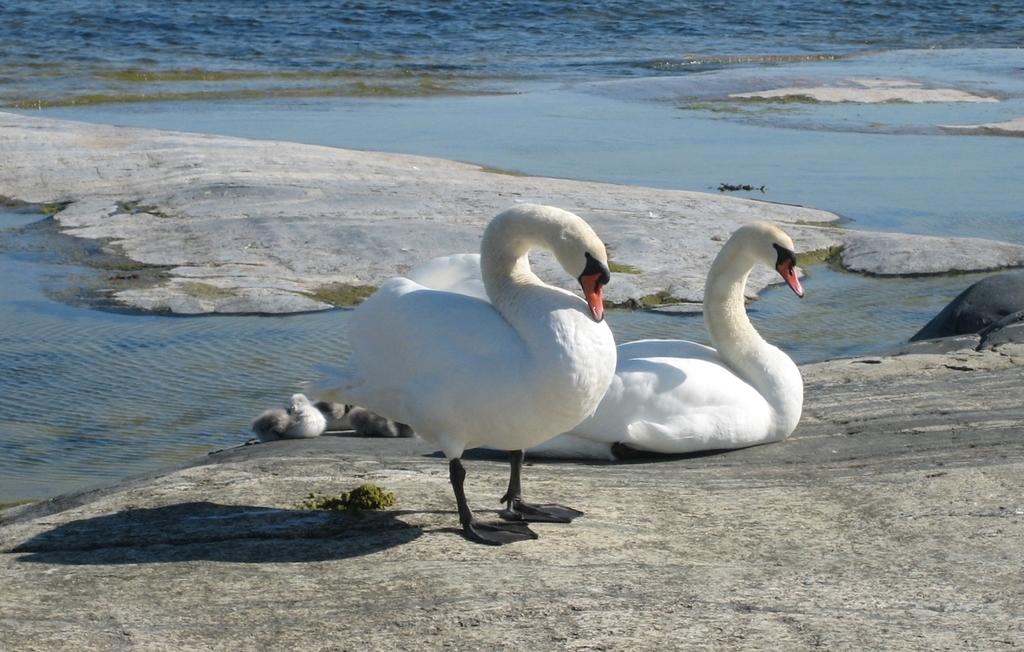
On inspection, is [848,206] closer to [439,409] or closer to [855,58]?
[439,409]

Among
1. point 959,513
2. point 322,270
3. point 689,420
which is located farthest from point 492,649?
point 322,270

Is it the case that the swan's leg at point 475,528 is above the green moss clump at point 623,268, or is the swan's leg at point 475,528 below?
above

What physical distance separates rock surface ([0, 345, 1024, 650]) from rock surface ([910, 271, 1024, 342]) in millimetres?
2585

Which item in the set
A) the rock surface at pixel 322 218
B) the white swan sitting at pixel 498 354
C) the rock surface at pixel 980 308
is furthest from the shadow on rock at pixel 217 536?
the rock surface at pixel 980 308

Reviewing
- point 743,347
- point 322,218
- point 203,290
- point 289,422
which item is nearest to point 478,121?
point 322,218

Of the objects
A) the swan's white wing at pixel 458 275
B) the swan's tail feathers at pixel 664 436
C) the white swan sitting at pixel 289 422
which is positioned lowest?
the white swan sitting at pixel 289 422

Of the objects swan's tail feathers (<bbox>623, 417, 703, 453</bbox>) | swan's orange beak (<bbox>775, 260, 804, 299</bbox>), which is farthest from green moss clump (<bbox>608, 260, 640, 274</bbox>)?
swan's tail feathers (<bbox>623, 417, 703, 453</bbox>)

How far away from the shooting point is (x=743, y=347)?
680 centimetres

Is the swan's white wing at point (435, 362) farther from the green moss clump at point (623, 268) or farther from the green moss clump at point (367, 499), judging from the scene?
the green moss clump at point (623, 268)

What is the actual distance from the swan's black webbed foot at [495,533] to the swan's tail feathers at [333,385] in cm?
64

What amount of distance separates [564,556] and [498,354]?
70 centimetres

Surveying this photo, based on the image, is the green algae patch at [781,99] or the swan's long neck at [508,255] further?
the green algae patch at [781,99]

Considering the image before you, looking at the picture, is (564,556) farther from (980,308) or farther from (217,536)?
(980,308)

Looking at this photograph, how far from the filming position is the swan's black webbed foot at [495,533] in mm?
4762
